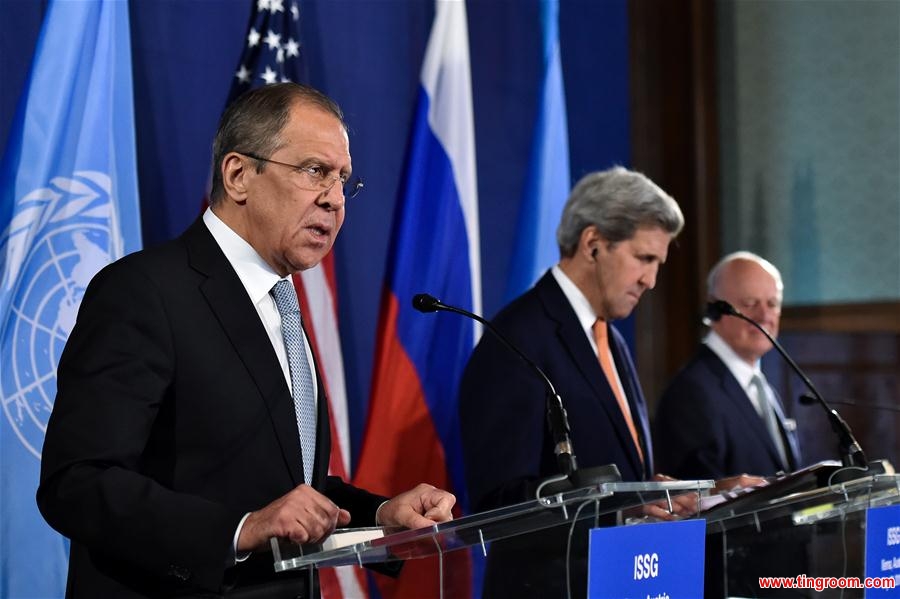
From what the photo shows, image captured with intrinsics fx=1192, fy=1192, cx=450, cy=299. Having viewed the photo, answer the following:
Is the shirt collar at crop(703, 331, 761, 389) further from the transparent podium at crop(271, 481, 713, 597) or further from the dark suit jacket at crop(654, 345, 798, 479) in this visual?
the transparent podium at crop(271, 481, 713, 597)

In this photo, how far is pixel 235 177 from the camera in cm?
222

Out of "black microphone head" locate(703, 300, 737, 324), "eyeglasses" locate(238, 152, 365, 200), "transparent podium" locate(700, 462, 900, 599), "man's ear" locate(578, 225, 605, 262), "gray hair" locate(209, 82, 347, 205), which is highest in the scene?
"gray hair" locate(209, 82, 347, 205)

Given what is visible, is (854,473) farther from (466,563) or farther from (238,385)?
(238,385)

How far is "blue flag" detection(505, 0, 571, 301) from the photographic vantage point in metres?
4.46

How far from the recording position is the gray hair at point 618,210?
3.37 m

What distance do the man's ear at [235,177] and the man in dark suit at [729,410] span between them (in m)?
2.00

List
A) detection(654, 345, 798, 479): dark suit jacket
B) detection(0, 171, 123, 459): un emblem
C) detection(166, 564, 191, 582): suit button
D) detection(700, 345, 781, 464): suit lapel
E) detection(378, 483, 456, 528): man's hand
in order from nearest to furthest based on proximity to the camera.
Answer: detection(166, 564, 191, 582): suit button
detection(378, 483, 456, 528): man's hand
detection(0, 171, 123, 459): un emblem
detection(654, 345, 798, 479): dark suit jacket
detection(700, 345, 781, 464): suit lapel

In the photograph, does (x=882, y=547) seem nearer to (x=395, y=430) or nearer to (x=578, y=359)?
(x=578, y=359)

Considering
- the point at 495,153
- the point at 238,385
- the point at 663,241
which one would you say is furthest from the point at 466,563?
the point at 495,153

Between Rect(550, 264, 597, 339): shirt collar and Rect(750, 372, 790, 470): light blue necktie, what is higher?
Rect(550, 264, 597, 339): shirt collar

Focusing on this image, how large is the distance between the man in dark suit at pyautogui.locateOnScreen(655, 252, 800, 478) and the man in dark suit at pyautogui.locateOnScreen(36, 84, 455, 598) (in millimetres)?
1682

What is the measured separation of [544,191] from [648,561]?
9.11 feet

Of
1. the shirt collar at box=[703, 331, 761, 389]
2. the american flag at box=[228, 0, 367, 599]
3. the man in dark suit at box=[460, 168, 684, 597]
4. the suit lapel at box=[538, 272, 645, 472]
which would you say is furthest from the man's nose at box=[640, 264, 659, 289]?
the american flag at box=[228, 0, 367, 599]

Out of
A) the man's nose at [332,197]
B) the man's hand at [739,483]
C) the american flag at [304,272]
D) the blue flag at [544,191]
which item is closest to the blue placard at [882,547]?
the man's hand at [739,483]
